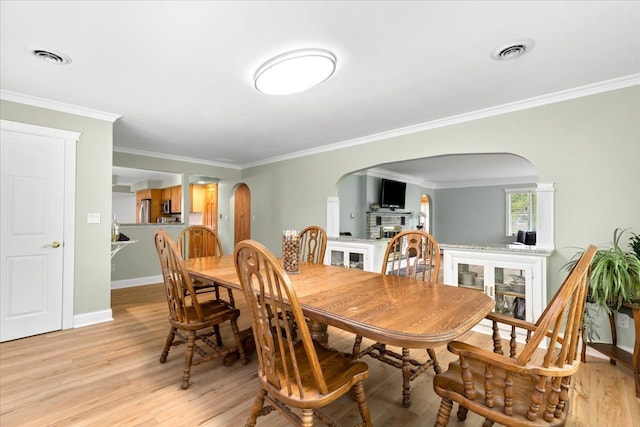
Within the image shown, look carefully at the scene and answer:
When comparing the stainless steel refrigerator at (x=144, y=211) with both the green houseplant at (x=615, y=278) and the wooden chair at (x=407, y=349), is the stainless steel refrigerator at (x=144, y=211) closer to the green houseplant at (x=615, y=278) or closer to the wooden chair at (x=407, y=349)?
the wooden chair at (x=407, y=349)

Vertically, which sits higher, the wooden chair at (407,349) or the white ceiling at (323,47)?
the white ceiling at (323,47)

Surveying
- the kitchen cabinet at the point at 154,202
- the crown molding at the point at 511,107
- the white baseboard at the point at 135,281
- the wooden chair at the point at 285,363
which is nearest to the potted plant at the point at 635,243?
the crown molding at the point at 511,107

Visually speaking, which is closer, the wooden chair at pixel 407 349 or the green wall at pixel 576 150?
the wooden chair at pixel 407 349

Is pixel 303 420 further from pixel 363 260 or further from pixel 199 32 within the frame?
pixel 363 260

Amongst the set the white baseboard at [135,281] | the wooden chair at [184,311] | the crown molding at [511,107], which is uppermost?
the crown molding at [511,107]

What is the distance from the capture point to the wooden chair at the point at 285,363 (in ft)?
3.74

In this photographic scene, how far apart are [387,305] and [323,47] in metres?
1.65

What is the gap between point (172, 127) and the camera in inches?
146

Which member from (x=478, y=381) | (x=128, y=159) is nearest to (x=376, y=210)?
(x=128, y=159)

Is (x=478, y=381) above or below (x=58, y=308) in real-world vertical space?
above

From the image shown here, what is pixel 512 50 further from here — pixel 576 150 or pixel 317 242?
pixel 317 242

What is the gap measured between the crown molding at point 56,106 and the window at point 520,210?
9323 millimetres

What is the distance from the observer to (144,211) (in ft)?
26.1

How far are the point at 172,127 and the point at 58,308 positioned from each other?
232cm
